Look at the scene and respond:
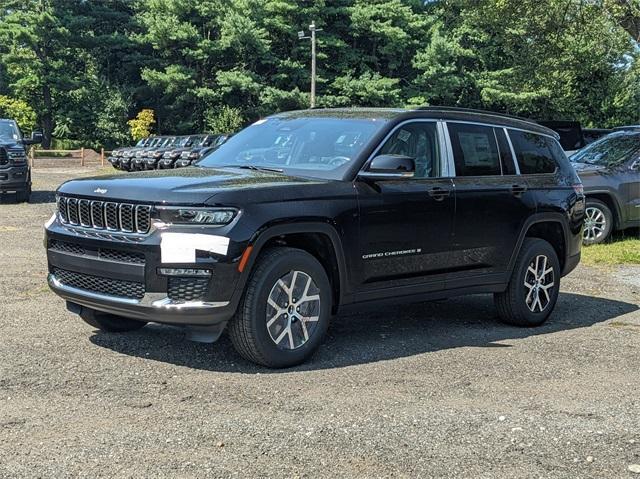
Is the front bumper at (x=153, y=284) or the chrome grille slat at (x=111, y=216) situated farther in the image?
the chrome grille slat at (x=111, y=216)

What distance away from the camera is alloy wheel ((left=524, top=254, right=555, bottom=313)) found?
7.20m

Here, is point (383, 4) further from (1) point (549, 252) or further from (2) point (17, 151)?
(1) point (549, 252)

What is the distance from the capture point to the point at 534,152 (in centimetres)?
750

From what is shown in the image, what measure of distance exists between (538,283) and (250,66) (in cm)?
4764

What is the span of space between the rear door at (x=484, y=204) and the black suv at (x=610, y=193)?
231 inches

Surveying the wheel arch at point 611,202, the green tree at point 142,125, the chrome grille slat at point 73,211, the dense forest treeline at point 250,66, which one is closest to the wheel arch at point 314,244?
the chrome grille slat at point 73,211

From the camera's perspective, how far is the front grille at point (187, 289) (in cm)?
496

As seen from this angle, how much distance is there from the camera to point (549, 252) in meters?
7.36

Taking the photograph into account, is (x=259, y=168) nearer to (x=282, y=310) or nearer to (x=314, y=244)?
(x=314, y=244)

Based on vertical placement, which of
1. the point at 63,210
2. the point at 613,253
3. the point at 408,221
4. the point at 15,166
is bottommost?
the point at 613,253

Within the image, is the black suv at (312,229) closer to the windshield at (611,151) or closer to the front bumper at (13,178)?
the windshield at (611,151)

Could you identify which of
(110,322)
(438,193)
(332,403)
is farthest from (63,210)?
(438,193)

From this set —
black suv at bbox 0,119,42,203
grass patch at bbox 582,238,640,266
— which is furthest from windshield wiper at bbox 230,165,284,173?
black suv at bbox 0,119,42,203

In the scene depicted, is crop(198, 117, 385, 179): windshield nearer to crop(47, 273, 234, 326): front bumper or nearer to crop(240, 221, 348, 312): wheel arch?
crop(240, 221, 348, 312): wheel arch
